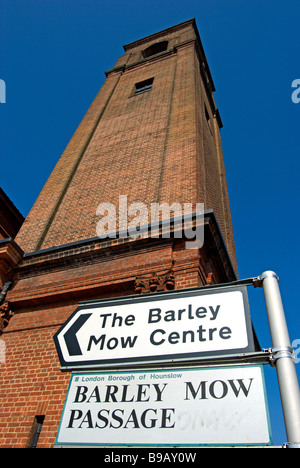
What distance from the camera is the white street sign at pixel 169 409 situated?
1.67m

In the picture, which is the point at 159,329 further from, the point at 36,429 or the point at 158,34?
the point at 158,34

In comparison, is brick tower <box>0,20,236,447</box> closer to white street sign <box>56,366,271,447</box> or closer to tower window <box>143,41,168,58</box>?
white street sign <box>56,366,271,447</box>

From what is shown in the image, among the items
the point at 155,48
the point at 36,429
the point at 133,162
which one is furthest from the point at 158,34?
the point at 36,429

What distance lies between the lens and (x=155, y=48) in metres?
20.0

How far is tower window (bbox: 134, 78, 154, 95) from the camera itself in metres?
14.3

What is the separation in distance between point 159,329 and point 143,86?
1479cm

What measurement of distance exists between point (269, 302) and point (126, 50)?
2342cm

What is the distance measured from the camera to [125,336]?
7.45 feet

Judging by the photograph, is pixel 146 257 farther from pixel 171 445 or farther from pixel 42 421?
pixel 171 445

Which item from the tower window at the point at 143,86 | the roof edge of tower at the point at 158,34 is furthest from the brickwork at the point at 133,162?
the roof edge of tower at the point at 158,34

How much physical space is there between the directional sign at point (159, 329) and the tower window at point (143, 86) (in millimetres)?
13305

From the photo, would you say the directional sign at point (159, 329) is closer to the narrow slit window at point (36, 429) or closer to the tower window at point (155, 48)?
the narrow slit window at point (36, 429)

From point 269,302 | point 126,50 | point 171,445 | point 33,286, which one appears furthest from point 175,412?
point 126,50

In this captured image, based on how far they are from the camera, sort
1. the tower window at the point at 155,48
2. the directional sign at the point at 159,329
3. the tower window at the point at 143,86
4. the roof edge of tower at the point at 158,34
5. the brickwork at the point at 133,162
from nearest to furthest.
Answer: the directional sign at the point at 159,329, the brickwork at the point at 133,162, the tower window at the point at 143,86, the tower window at the point at 155,48, the roof edge of tower at the point at 158,34
